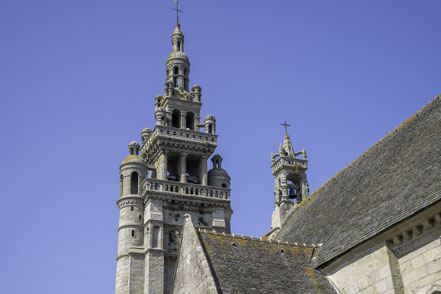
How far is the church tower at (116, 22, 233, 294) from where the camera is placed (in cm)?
3778

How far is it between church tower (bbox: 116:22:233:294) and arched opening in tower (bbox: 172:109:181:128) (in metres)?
0.07

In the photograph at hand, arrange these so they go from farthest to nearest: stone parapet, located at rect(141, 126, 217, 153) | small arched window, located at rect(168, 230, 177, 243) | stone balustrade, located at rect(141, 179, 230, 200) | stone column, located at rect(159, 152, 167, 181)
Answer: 1. stone parapet, located at rect(141, 126, 217, 153)
2. stone column, located at rect(159, 152, 167, 181)
3. stone balustrade, located at rect(141, 179, 230, 200)
4. small arched window, located at rect(168, 230, 177, 243)

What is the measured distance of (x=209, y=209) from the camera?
40844mm

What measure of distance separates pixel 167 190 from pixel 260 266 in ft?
73.6

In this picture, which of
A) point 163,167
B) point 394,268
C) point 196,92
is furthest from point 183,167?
point 394,268

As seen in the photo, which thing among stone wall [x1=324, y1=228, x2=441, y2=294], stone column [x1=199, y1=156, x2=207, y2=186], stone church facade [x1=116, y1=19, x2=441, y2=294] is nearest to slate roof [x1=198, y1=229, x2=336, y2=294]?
stone church facade [x1=116, y1=19, x2=441, y2=294]

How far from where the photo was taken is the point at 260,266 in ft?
58.4

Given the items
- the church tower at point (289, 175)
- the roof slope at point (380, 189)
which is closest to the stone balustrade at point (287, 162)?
the church tower at point (289, 175)

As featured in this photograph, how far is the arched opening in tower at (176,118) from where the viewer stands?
144 feet

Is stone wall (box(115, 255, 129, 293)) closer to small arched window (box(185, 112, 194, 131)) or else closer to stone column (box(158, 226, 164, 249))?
stone column (box(158, 226, 164, 249))

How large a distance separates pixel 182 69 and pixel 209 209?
39.0 feet

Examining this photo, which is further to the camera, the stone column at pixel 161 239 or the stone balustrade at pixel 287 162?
the stone column at pixel 161 239

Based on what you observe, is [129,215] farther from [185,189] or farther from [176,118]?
[176,118]

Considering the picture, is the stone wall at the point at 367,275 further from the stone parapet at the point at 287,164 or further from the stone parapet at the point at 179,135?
the stone parapet at the point at 179,135
